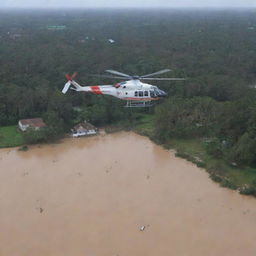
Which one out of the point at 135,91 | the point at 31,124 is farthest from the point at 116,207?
the point at 31,124

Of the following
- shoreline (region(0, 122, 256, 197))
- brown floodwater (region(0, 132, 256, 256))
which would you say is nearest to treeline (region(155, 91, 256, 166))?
shoreline (region(0, 122, 256, 197))

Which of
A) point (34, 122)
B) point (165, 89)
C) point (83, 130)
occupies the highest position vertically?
point (165, 89)

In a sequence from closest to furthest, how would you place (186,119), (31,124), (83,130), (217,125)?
(217,125)
(186,119)
(31,124)
(83,130)

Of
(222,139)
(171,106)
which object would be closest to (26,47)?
→ (171,106)

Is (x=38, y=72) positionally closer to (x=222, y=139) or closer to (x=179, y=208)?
(x=222, y=139)

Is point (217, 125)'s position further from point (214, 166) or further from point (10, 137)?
point (10, 137)

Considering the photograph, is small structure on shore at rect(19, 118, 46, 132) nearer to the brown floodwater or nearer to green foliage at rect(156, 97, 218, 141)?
the brown floodwater

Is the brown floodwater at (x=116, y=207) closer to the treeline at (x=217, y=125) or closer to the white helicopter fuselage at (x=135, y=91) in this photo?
the treeline at (x=217, y=125)
